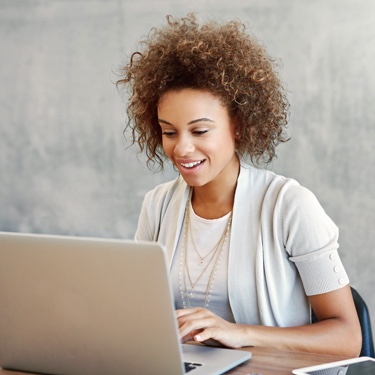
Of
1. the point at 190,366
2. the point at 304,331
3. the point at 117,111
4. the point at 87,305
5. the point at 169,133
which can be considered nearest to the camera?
the point at 87,305

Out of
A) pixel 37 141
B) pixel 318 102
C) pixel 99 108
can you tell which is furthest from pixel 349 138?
pixel 37 141

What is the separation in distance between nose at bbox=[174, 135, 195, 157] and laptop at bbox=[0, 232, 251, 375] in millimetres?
656

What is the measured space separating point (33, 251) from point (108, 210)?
2444 millimetres

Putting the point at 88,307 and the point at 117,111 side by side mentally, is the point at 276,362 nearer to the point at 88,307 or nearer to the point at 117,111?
the point at 88,307

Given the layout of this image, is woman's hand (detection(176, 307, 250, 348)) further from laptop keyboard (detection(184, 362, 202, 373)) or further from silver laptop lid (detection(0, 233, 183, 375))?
silver laptop lid (detection(0, 233, 183, 375))

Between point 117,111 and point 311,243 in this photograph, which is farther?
point 117,111

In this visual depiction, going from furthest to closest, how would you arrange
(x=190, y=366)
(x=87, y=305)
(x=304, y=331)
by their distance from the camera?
(x=304, y=331) → (x=190, y=366) → (x=87, y=305)

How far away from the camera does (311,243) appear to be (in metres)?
1.98

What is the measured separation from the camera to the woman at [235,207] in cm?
197

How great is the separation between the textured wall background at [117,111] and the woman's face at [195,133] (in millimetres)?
1357

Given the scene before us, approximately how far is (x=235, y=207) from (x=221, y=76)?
1.21 feet

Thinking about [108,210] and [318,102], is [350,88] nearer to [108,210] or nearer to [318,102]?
[318,102]

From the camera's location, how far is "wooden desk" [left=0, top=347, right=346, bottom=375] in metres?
1.53

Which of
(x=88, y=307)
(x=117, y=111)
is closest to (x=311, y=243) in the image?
(x=88, y=307)
